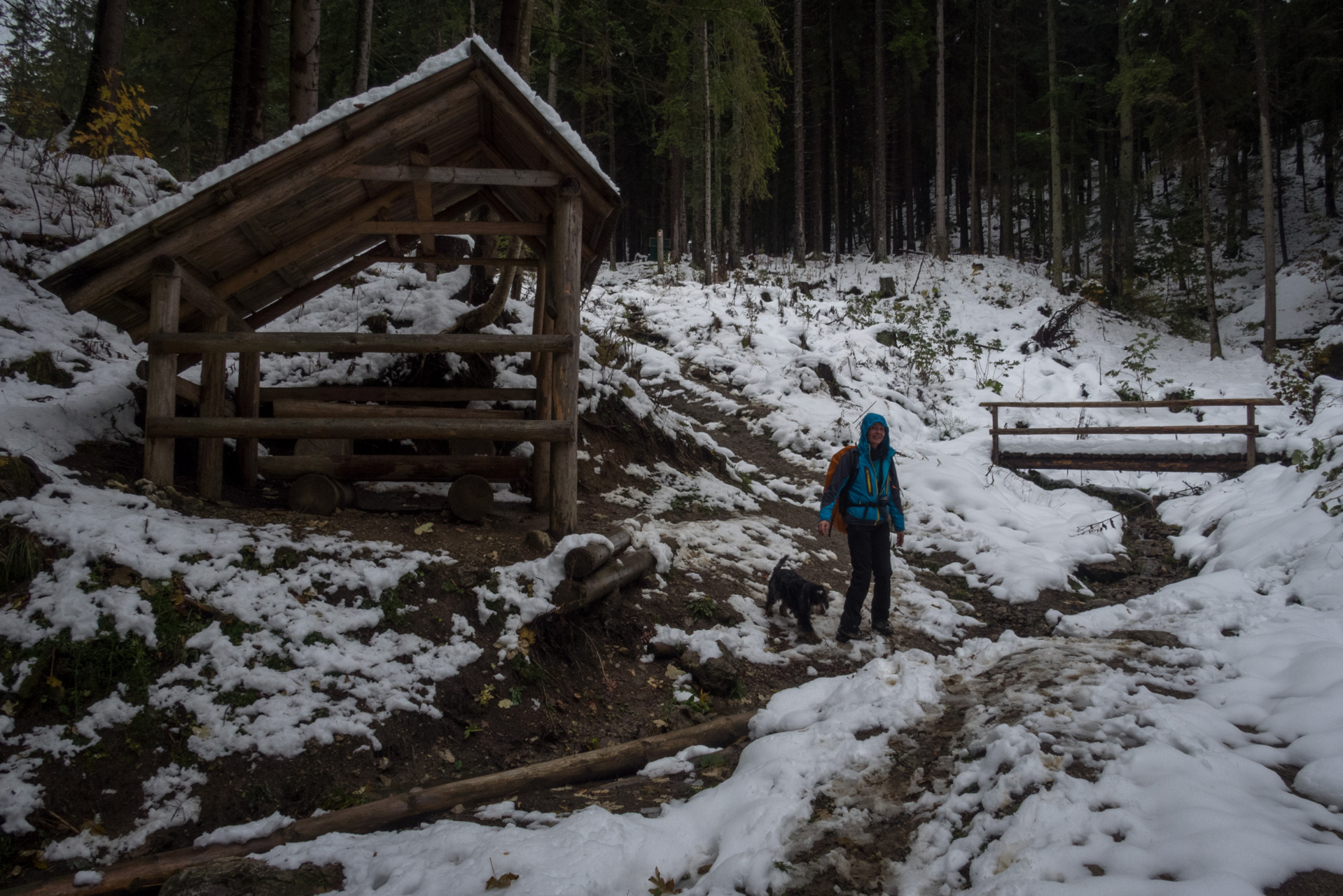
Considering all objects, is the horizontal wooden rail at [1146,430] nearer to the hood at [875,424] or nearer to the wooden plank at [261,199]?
the hood at [875,424]

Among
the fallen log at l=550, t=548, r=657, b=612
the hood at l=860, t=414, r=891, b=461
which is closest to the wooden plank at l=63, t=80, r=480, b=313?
the fallen log at l=550, t=548, r=657, b=612

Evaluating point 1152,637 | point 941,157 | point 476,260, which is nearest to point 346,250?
point 476,260

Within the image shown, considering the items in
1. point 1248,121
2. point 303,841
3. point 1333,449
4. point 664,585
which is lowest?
point 303,841

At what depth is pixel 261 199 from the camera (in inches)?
225

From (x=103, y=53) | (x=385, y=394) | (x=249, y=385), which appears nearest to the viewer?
(x=249, y=385)

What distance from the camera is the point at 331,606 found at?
482cm

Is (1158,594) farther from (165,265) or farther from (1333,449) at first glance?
(165,265)

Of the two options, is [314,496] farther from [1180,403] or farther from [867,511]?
[1180,403]

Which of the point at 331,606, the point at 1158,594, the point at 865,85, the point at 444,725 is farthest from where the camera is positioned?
the point at 865,85

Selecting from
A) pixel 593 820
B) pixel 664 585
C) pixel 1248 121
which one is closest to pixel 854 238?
pixel 1248 121

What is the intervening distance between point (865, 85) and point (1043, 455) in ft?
85.0

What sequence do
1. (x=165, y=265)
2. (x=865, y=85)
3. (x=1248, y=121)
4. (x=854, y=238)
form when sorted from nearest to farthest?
1. (x=165, y=265)
2. (x=1248, y=121)
3. (x=865, y=85)
4. (x=854, y=238)

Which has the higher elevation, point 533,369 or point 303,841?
point 533,369

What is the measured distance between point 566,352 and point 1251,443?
11.7 m
